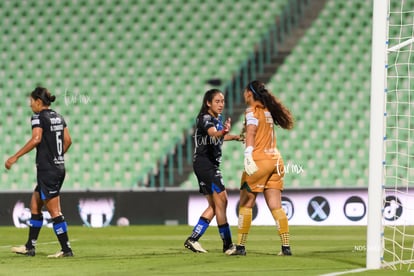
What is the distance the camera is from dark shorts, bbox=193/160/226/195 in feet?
37.2

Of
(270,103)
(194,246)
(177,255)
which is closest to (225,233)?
(194,246)

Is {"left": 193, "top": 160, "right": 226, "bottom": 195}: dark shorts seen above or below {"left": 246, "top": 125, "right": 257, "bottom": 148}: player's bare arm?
below

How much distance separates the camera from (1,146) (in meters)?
20.9

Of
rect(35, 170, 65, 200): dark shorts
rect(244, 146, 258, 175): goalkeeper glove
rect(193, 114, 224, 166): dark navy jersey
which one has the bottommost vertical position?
rect(35, 170, 65, 200): dark shorts

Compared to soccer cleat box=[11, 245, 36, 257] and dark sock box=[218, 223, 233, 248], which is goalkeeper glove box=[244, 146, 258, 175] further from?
soccer cleat box=[11, 245, 36, 257]

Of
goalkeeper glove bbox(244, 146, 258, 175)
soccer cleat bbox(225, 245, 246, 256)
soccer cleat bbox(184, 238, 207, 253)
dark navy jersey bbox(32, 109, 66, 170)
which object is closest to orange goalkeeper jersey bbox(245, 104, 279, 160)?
goalkeeper glove bbox(244, 146, 258, 175)

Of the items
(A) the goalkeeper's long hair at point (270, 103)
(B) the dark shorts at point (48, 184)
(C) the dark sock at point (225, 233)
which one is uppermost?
(A) the goalkeeper's long hair at point (270, 103)

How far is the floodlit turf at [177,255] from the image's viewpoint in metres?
9.36

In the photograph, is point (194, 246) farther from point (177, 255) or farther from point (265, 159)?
point (265, 159)

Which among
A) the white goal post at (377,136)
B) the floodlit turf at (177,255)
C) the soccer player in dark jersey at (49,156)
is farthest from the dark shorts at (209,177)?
the white goal post at (377,136)

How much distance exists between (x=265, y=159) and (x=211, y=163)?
3.06 ft

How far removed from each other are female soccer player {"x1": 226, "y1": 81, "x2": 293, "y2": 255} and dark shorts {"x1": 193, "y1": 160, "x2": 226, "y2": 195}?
1.88 feet

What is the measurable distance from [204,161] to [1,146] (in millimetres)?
10402

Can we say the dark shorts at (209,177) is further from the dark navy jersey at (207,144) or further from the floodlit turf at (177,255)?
the floodlit turf at (177,255)
